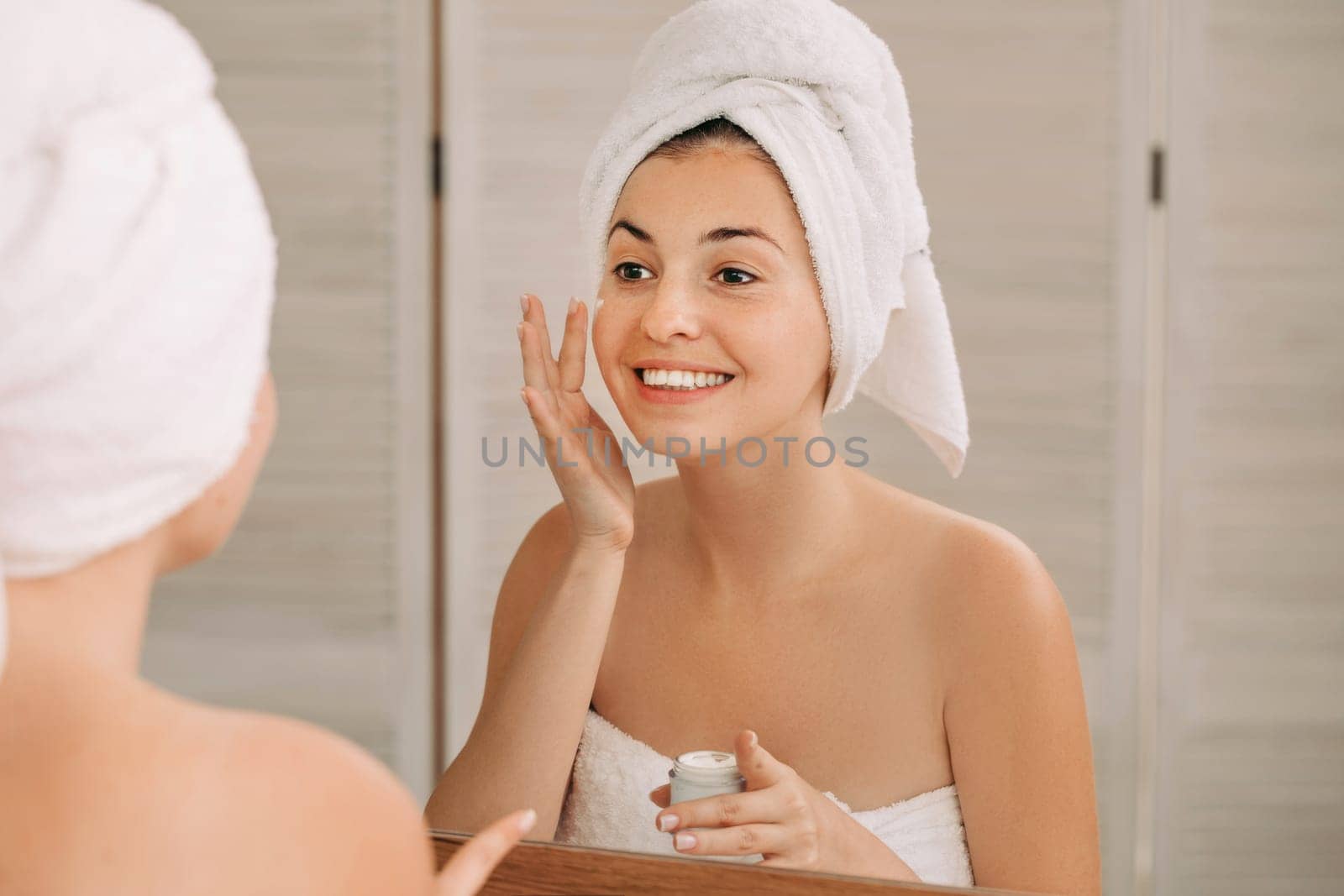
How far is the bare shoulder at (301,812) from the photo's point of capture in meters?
0.33

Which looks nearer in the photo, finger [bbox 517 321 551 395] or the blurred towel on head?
the blurred towel on head

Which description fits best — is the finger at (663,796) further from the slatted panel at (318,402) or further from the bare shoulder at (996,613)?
the slatted panel at (318,402)

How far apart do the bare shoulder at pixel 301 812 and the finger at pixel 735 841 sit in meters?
0.22

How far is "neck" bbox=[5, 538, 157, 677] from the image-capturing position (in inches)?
13.5

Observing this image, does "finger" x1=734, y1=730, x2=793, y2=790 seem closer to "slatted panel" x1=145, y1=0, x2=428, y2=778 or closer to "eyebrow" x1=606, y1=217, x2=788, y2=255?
"eyebrow" x1=606, y1=217, x2=788, y2=255

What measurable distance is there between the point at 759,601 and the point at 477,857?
281 millimetres

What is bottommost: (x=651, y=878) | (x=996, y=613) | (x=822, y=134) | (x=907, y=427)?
(x=651, y=878)

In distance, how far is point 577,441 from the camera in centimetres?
66

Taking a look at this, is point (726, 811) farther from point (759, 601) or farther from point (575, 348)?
point (575, 348)

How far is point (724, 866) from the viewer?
552mm

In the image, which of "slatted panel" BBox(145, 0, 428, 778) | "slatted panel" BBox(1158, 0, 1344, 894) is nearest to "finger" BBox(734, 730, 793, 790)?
"slatted panel" BBox(1158, 0, 1344, 894)

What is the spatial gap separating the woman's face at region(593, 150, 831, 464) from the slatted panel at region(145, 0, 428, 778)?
0.59 meters

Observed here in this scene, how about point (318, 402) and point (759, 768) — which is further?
point (318, 402)

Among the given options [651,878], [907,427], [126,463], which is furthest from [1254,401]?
[126,463]
